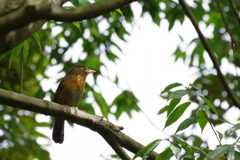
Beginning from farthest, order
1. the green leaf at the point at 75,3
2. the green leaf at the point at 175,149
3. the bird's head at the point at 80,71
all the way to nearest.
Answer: the bird's head at the point at 80,71, the green leaf at the point at 75,3, the green leaf at the point at 175,149

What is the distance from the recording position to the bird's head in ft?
20.0

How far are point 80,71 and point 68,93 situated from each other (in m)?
0.53

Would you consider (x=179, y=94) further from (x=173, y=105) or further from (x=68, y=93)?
(x=68, y=93)

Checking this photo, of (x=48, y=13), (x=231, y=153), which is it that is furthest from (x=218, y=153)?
(x=48, y=13)

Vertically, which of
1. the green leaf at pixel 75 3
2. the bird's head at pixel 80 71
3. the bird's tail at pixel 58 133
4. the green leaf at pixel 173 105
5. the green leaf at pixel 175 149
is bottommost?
the green leaf at pixel 175 149

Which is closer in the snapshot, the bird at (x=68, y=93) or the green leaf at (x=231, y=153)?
the green leaf at (x=231, y=153)

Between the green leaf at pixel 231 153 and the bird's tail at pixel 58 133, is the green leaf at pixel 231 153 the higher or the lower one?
the lower one

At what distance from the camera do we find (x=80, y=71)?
20.3ft

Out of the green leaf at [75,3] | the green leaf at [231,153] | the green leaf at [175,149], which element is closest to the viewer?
the green leaf at [231,153]

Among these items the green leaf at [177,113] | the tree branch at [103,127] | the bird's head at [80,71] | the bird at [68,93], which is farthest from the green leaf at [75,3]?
the bird's head at [80,71]

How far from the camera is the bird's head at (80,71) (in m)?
6.09

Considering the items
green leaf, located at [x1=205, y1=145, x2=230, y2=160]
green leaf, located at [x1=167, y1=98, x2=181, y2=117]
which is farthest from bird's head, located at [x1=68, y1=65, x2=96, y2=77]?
green leaf, located at [x1=205, y1=145, x2=230, y2=160]

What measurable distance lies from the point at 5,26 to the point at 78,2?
5.33 ft

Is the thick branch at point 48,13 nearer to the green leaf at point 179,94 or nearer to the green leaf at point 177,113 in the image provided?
the green leaf at point 179,94
